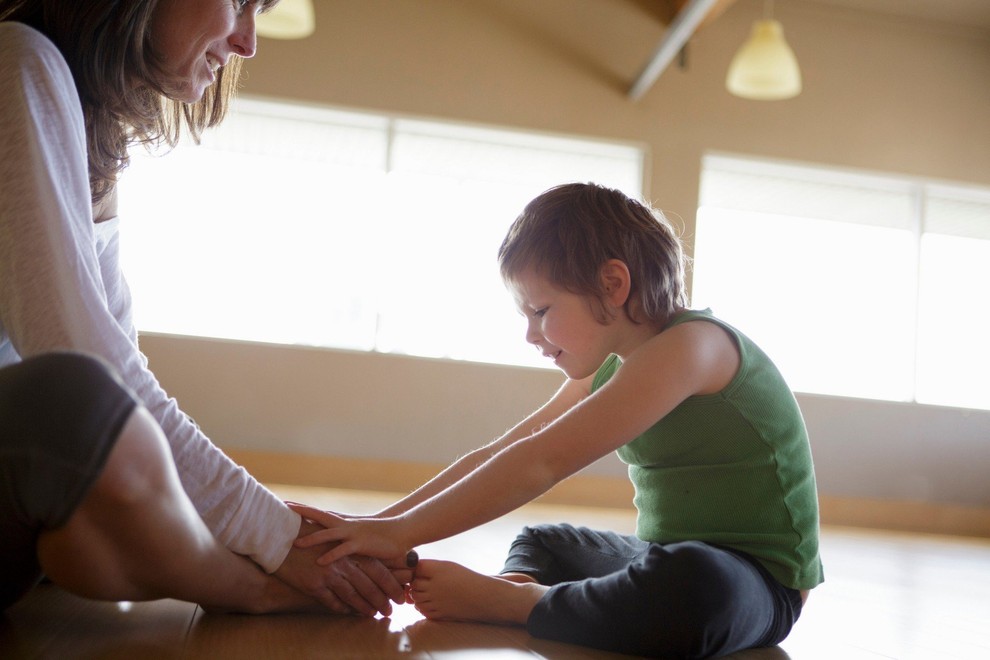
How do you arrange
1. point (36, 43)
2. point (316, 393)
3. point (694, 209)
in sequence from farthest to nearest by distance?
point (694, 209) → point (316, 393) → point (36, 43)

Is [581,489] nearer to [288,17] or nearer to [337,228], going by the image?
[337,228]

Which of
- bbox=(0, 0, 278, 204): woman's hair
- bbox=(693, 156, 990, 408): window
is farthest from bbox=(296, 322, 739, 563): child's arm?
bbox=(693, 156, 990, 408): window

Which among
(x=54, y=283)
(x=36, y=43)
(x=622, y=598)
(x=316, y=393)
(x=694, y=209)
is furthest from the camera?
(x=694, y=209)

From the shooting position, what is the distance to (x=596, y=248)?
157 centimetres

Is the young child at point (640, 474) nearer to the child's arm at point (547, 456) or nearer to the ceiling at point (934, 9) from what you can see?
the child's arm at point (547, 456)

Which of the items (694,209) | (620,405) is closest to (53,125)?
(620,405)

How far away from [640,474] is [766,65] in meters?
2.98

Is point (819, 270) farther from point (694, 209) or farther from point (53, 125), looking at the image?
point (53, 125)

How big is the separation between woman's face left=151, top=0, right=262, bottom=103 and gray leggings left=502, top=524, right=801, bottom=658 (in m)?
0.93

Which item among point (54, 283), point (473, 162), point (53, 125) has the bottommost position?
point (54, 283)

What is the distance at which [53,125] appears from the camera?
1.10 meters

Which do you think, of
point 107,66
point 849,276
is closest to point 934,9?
point 849,276

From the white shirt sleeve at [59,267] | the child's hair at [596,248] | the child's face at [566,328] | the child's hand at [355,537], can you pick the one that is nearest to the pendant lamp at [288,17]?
the child's hair at [596,248]

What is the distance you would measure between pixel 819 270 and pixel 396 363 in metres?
2.67
